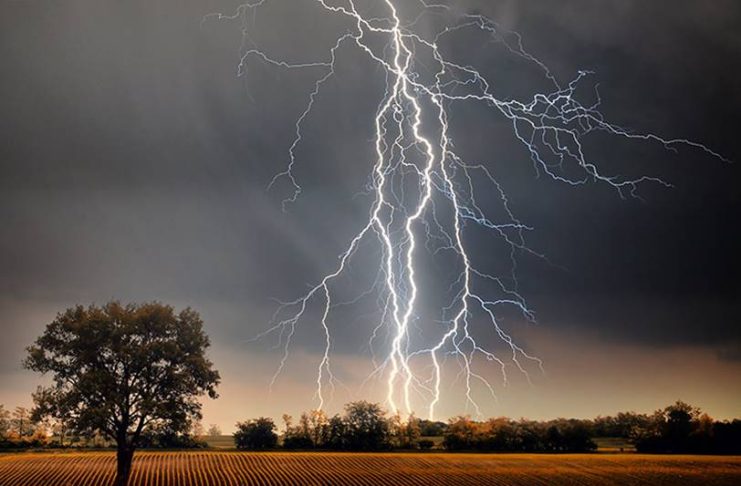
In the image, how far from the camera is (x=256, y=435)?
53469 millimetres

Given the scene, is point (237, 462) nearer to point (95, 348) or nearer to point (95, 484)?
point (95, 484)

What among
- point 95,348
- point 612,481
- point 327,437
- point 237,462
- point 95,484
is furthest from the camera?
point 327,437

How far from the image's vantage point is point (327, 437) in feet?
185

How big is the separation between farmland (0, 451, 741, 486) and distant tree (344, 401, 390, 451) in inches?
286

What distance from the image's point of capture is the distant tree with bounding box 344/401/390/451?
5591 cm

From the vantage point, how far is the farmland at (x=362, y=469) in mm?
31922

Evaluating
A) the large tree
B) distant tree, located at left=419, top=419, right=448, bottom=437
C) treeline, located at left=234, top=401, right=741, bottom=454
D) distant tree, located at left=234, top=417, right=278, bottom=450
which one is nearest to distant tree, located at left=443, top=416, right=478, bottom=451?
treeline, located at left=234, top=401, right=741, bottom=454

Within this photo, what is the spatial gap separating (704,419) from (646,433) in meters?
6.09

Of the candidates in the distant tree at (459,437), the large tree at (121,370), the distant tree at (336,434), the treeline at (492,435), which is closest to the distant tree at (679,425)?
the treeline at (492,435)

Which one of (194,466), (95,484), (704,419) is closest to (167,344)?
(95,484)

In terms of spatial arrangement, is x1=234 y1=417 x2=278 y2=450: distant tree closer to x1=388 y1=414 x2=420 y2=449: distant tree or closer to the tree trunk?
x1=388 y1=414 x2=420 y2=449: distant tree

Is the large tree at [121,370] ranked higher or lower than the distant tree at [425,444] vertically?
higher

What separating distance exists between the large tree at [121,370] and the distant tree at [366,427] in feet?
104

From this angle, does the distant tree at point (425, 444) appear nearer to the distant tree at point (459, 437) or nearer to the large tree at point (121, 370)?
the distant tree at point (459, 437)
